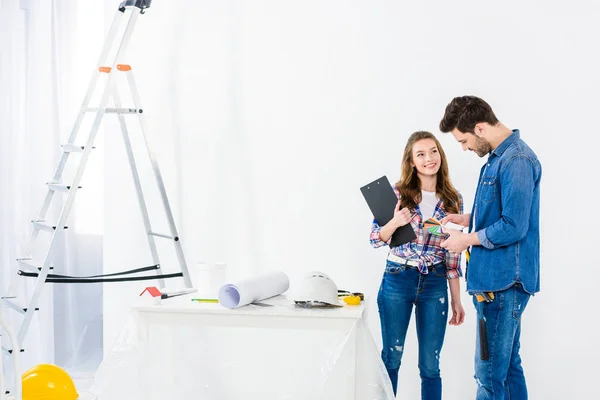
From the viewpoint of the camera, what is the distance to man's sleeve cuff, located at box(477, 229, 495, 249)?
209 cm

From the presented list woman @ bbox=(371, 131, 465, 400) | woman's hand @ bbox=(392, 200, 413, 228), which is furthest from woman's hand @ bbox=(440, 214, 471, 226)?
woman's hand @ bbox=(392, 200, 413, 228)

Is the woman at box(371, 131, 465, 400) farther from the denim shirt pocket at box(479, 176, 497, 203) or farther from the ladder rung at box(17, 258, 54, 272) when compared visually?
the ladder rung at box(17, 258, 54, 272)

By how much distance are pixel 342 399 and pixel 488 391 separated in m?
0.56

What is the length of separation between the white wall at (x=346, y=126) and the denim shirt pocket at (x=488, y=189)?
0.82 metres

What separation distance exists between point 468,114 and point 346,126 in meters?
1.01

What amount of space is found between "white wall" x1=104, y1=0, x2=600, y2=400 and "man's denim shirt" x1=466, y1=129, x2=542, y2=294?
0.84 metres

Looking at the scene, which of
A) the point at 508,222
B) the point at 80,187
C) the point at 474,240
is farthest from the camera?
the point at 80,187

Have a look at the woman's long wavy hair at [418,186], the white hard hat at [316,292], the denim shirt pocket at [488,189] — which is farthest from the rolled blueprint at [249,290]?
the denim shirt pocket at [488,189]

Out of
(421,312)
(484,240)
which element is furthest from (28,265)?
(484,240)

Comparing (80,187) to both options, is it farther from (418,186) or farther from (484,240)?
(484,240)

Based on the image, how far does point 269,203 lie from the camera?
3201mm

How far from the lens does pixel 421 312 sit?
2443mm

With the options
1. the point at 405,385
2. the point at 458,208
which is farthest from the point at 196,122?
the point at 405,385

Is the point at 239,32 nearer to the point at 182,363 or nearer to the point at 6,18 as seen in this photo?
the point at 6,18
